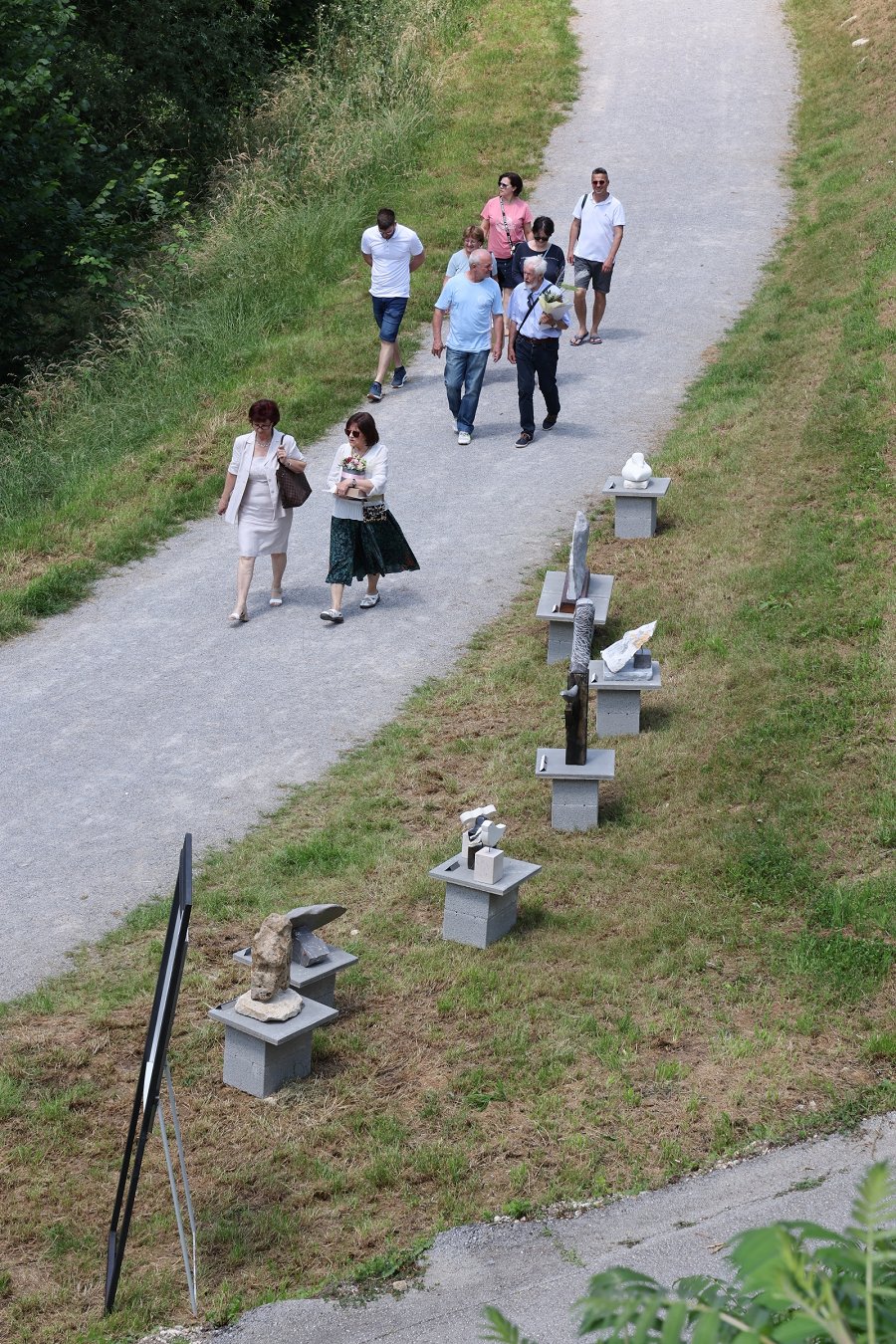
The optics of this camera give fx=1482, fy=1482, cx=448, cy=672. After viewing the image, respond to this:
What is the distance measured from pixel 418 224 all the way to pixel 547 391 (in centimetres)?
606

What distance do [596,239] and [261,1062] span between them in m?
11.5

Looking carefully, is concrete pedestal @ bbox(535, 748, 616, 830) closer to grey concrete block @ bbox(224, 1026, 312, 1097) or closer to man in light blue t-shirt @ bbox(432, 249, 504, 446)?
grey concrete block @ bbox(224, 1026, 312, 1097)

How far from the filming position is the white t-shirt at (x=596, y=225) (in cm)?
1554

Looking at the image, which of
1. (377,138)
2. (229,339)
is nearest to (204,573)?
(229,339)

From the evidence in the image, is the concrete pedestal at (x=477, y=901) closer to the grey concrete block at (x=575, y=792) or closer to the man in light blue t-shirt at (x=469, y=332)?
the grey concrete block at (x=575, y=792)

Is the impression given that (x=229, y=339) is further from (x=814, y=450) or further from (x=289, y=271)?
(x=814, y=450)

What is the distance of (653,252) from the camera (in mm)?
18719

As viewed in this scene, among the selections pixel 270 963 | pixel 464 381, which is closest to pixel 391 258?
pixel 464 381

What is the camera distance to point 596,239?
1567 centimetres

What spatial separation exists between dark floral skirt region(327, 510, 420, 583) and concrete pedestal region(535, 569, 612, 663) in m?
1.27

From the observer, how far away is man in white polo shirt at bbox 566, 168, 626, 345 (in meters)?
15.5

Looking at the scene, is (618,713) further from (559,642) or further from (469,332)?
(469,332)

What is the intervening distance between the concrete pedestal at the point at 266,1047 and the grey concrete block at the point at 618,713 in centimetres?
330

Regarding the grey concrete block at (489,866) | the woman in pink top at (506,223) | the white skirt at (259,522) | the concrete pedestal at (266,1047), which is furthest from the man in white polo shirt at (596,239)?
the concrete pedestal at (266,1047)
